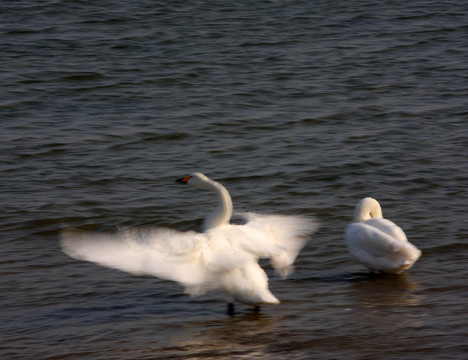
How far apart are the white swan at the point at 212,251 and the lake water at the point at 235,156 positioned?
35 cm

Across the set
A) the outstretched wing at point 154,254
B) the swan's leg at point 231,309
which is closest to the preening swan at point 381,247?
the swan's leg at point 231,309

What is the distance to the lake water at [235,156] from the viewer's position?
19.5ft

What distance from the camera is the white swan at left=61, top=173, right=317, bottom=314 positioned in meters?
5.39

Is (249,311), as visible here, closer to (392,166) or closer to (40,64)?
(392,166)

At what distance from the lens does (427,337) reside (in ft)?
18.3

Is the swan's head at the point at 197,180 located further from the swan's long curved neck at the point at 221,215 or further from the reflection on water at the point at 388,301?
the reflection on water at the point at 388,301

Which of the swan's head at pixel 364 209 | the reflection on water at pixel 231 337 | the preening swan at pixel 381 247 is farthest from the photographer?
the swan's head at pixel 364 209

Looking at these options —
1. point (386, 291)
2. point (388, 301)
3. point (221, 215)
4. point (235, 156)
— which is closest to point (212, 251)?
point (221, 215)

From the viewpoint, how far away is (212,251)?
18.7 ft

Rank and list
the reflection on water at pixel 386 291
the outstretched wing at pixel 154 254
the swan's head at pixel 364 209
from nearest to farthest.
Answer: the outstretched wing at pixel 154 254 < the reflection on water at pixel 386 291 < the swan's head at pixel 364 209

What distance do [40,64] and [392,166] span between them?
688 centimetres

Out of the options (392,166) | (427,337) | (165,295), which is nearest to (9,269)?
(165,295)

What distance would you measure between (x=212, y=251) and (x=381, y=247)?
170 cm

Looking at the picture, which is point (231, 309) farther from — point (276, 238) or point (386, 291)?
point (386, 291)
